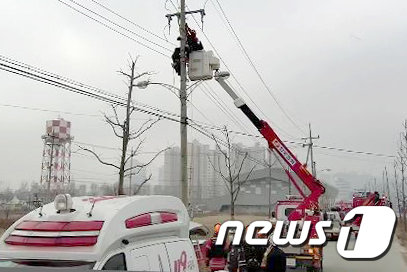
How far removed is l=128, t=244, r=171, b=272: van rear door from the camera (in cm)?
484

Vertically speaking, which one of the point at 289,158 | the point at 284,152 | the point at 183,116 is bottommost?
the point at 289,158

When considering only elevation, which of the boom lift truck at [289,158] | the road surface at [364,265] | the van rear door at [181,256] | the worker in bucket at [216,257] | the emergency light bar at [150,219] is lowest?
the road surface at [364,265]

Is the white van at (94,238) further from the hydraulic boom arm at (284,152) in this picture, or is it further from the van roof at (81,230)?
the hydraulic boom arm at (284,152)

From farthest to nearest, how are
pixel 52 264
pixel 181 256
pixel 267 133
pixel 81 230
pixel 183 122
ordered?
pixel 267 133 < pixel 183 122 < pixel 181 256 < pixel 81 230 < pixel 52 264

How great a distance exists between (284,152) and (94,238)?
42.8 feet

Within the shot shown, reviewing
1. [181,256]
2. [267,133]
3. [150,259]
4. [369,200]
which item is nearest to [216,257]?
[267,133]

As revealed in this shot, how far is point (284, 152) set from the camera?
1695 cm

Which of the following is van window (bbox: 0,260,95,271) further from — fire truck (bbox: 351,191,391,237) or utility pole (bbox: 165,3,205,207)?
fire truck (bbox: 351,191,391,237)

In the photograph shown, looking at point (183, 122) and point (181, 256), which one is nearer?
point (181, 256)

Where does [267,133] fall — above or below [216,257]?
above

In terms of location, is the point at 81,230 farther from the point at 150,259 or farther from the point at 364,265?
the point at 364,265

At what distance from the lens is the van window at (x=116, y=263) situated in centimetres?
452

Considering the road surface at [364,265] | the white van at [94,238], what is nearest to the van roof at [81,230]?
the white van at [94,238]

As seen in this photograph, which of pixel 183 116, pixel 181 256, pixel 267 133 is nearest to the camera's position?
pixel 181 256
